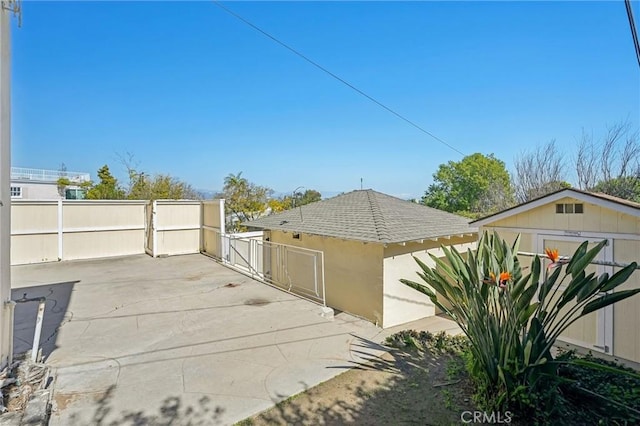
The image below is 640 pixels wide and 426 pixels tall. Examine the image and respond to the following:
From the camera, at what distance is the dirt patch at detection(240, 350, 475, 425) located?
2.80 m

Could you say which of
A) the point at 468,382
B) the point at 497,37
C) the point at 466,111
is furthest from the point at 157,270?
the point at 466,111

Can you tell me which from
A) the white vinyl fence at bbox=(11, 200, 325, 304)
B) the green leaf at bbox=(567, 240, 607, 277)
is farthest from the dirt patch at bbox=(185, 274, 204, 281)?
the green leaf at bbox=(567, 240, 607, 277)

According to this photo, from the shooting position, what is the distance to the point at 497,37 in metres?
8.20

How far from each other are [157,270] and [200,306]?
4.08 meters

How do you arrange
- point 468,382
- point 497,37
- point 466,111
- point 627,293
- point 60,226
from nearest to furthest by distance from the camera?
point 627,293 < point 468,382 < point 497,37 < point 60,226 < point 466,111

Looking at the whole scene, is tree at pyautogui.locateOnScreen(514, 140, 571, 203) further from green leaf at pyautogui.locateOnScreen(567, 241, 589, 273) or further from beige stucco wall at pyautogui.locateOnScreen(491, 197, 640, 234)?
green leaf at pyautogui.locateOnScreen(567, 241, 589, 273)

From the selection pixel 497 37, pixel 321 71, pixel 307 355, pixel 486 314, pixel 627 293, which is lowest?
pixel 307 355

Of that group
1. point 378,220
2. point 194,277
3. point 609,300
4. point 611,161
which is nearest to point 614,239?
point 609,300

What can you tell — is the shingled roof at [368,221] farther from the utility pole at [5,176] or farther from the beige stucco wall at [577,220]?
the utility pole at [5,176]

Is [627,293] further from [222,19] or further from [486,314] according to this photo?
[222,19]

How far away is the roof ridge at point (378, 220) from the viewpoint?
718 cm

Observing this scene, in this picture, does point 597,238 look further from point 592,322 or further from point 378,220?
point 378,220

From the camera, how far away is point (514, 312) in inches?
108
